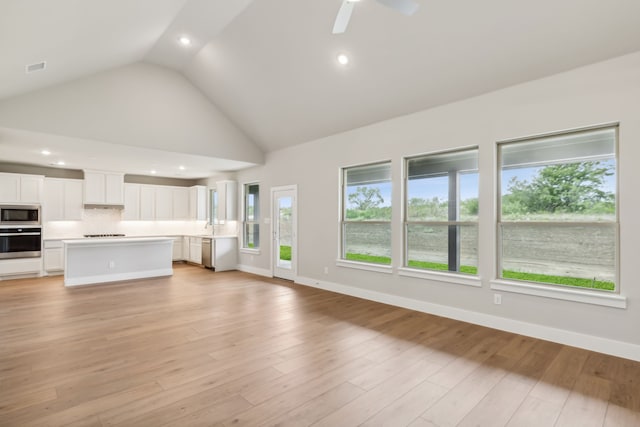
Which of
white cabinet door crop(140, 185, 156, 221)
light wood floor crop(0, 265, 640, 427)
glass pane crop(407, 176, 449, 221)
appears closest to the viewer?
light wood floor crop(0, 265, 640, 427)

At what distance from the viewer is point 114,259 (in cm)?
689

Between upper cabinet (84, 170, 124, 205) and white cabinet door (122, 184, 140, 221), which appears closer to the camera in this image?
upper cabinet (84, 170, 124, 205)

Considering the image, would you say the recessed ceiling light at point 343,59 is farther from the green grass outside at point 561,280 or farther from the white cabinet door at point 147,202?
the white cabinet door at point 147,202

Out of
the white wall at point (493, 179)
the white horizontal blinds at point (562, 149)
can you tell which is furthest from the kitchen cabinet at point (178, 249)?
the white horizontal blinds at point (562, 149)

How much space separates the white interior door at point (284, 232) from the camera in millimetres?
6922

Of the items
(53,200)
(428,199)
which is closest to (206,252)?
(53,200)

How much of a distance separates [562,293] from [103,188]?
9.72 meters

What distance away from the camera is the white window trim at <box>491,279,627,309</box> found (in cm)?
319

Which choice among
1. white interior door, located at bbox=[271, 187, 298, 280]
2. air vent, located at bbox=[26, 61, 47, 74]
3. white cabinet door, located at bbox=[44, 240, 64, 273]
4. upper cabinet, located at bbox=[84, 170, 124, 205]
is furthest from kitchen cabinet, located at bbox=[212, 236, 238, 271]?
air vent, located at bbox=[26, 61, 47, 74]

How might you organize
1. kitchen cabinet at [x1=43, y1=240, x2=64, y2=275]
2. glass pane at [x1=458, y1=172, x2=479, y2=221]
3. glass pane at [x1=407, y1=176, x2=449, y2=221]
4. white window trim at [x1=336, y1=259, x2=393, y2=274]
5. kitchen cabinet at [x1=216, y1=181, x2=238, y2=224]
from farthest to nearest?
kitchen cabinet at [x1=216, y1=181, x2=238, y2=224], kitchen cabinet at [x1=43, y1=240, x2=64, y2=275], white window trim at [x1=336, y1=259, x2=393, y2=274], glass pane at [x1=407, y1=176, x2=449, y2=221], glass pane at [x1=458, y1=172, x2=479, y2=221]

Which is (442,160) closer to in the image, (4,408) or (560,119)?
(560,119)

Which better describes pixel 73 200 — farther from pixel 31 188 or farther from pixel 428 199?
pixel 428 199

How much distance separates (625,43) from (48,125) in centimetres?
732

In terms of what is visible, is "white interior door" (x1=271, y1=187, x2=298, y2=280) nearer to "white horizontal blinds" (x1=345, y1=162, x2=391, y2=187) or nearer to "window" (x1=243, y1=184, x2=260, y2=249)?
"window" (x1=243, y1=184, x2=260, y2=249)
